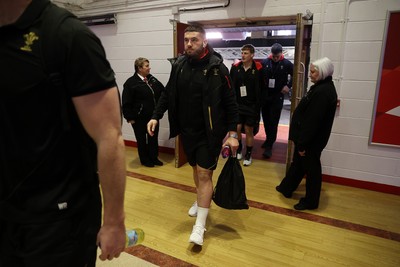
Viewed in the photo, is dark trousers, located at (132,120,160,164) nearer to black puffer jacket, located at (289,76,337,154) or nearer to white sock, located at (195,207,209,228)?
white sock, located at (195,207,209,228)

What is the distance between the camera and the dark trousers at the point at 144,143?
4387 mm

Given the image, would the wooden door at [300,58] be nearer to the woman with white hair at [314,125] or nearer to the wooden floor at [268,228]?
the woman with white hair at [314,125]

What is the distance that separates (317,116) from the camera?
9.25 ft

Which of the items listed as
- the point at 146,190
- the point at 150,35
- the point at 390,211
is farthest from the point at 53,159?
the point at 150,35

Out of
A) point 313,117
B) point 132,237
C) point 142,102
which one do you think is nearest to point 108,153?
point 132,237

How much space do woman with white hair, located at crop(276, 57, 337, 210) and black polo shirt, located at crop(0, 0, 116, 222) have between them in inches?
94.4

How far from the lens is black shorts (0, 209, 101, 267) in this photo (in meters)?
0.87

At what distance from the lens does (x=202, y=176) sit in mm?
2467

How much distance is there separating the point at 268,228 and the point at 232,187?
64 centimetres

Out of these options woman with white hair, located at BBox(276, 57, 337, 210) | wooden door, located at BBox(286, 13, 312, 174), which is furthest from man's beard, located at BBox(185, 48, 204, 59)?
wooden door, located at BBox(286, 13, 312, 174)

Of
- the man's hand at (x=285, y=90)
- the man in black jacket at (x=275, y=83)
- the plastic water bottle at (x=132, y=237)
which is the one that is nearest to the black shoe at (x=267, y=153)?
the man in black jacket at (x=275, y=83)

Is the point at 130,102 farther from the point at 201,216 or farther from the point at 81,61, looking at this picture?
the point at 81,61

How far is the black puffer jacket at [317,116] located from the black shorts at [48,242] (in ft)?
7.88

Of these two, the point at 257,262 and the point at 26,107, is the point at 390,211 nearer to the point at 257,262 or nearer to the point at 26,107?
the point at 257,262
